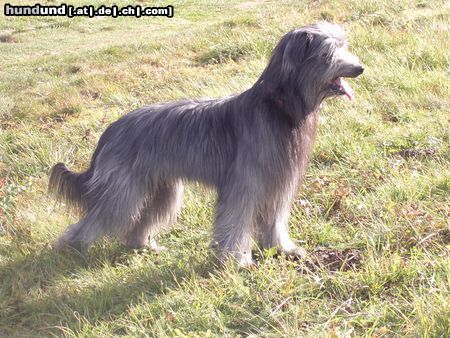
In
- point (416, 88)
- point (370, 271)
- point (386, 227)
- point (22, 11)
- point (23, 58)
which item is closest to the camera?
point (370, 271)

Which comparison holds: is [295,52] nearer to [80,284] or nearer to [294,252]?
[294,252]

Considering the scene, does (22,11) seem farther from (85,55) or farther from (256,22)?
(256,22)

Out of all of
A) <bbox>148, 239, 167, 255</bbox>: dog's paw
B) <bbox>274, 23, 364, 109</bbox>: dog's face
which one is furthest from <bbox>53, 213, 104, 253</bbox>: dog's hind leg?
<bbox>274, 23, 364, 109</bbox>: dog's face

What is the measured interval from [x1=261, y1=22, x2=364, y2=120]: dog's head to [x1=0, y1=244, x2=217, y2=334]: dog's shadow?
1.22 meters

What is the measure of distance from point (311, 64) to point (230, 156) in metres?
0.77

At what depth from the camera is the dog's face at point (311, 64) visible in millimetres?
3230

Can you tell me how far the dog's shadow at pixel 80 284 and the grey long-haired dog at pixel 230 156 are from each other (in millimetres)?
160

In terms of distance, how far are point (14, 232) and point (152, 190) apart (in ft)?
4.47

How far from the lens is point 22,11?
18.1 m

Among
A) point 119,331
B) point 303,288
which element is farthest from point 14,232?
point 303,288

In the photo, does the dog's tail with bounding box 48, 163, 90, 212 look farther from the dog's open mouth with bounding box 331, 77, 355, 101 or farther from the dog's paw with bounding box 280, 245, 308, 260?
the dog's open mouth with bounding box 331, 77, 355, 101

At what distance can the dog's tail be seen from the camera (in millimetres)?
4008

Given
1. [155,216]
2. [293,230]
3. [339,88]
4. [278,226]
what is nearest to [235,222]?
[278,226]

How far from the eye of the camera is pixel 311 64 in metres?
3.24
